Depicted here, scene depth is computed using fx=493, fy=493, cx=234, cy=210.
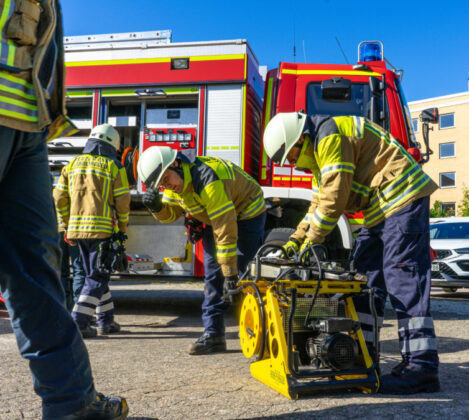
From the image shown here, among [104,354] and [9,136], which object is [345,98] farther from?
[9,136]

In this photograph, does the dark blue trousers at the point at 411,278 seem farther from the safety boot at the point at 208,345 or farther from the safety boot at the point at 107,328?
the safety boot at the point at 107,328

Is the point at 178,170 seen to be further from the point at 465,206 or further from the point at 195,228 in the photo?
the point at 465,206

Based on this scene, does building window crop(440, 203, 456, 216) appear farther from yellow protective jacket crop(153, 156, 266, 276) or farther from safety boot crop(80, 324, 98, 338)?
safety boot crop(80, 324, 98, 338)

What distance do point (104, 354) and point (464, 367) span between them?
2.50 metres

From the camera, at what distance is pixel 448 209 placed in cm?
3488

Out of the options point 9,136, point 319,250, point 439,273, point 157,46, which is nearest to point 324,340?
point 319,250

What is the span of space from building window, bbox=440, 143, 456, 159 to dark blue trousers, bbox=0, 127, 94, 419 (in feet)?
126

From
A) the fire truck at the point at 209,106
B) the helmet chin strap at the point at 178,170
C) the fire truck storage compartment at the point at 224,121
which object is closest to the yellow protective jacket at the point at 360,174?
the helmet chin strap at the point at 178,170

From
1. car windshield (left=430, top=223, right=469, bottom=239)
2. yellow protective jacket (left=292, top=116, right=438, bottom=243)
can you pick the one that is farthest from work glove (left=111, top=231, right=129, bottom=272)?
car windshield (left=430, top=223, right=469, bottom=239)

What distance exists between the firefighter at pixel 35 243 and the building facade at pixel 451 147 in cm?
3608

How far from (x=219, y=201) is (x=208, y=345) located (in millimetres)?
1105

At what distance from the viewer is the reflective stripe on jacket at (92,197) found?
452 centimetres

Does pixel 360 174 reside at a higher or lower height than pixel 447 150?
lower

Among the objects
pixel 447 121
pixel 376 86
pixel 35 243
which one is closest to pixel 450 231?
pixel 376 86
